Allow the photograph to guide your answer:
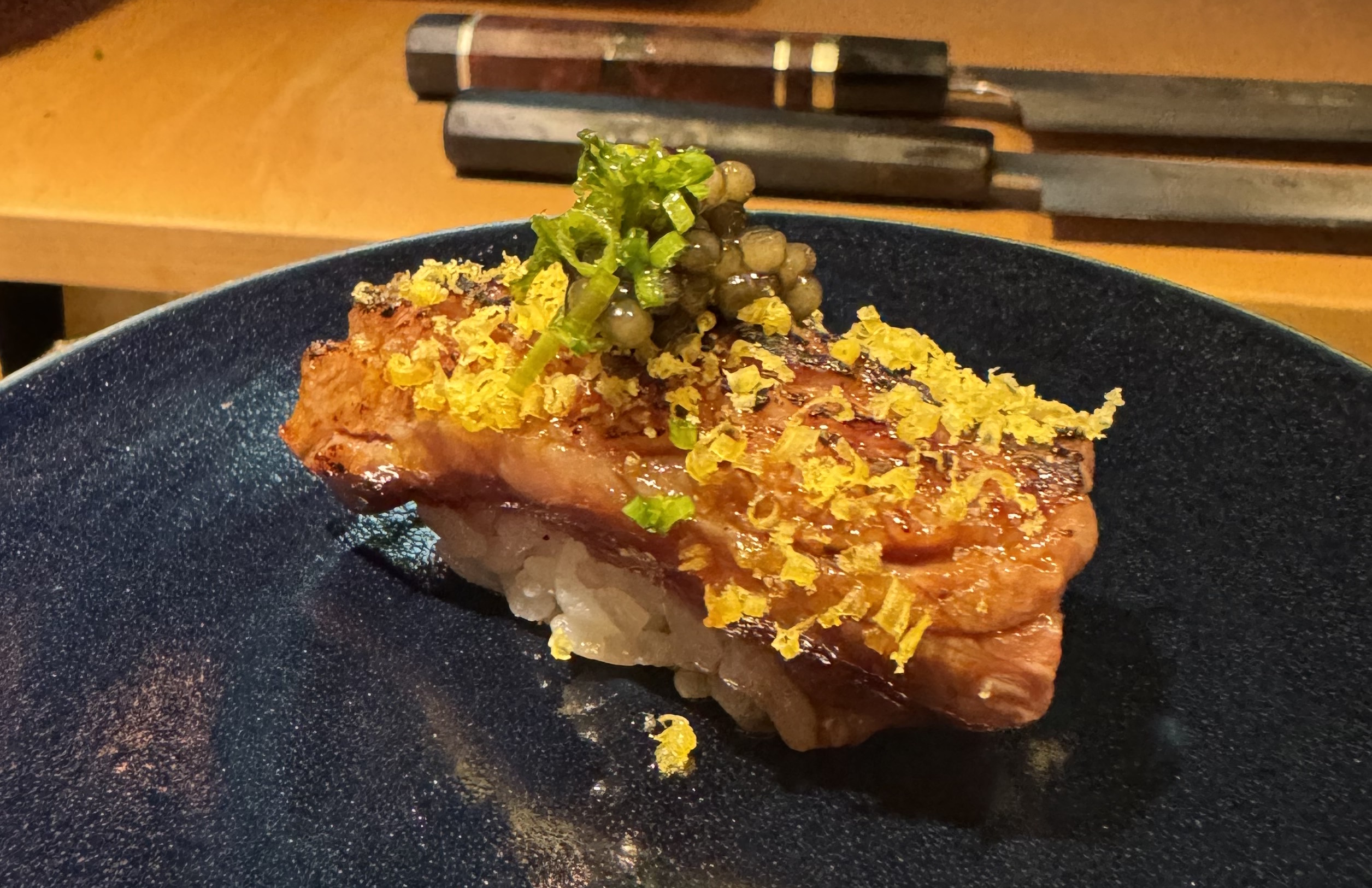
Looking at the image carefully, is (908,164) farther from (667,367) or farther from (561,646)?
(561,646)

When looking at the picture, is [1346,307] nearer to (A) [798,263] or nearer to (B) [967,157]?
(B) [967,157]

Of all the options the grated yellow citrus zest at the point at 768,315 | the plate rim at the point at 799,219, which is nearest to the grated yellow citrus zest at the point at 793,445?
the grated yellow citrus zest at the point at 768,315

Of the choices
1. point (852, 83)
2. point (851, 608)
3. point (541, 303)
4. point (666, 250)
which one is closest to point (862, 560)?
point (851, 608)

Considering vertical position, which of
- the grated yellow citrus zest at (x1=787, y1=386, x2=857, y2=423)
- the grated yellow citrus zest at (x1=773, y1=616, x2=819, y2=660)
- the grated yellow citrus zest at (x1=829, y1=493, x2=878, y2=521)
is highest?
the grated yellow citrus zest at (x1=787, y1=386, x2=857, y2=423)

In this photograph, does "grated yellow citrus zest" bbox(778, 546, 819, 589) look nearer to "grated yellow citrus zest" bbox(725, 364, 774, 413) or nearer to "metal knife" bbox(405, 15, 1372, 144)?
"grated yellow citrus zest" bbox(725, 364, 774, 413)

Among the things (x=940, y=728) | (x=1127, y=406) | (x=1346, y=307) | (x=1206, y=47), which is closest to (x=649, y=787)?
(x=940, y=728)

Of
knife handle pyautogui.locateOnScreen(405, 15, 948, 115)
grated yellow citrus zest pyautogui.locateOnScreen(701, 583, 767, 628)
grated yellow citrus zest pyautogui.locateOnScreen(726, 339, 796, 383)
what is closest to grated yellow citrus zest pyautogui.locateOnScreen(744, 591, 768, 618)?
grated yellow citrus zest pyautogui.locateOnScreen(701, 583, 767, 628)

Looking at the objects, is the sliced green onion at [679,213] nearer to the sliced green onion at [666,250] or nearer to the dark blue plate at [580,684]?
the sliced green onion at [666,250]
